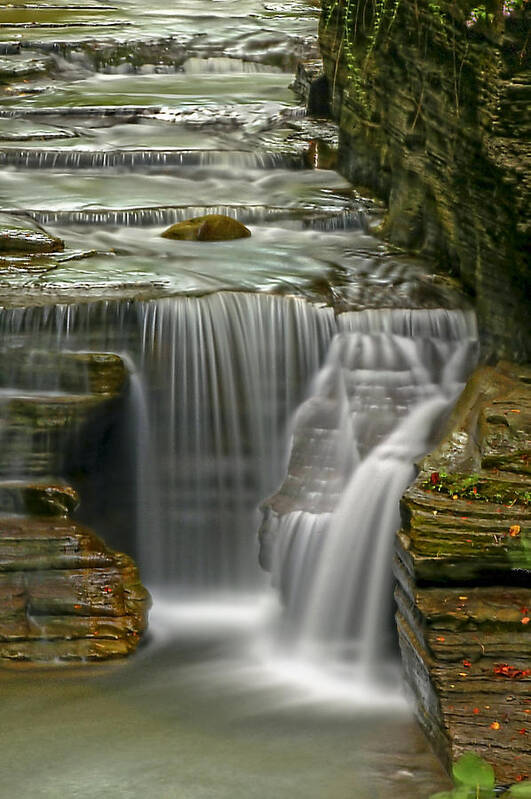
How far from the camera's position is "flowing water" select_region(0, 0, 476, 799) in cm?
503

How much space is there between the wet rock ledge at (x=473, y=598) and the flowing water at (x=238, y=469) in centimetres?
28

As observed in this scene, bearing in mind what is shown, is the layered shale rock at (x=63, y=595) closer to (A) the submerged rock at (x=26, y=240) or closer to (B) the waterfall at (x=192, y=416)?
(B) the waterfall at (x=192, y=416)

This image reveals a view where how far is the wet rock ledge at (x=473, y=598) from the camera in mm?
4781

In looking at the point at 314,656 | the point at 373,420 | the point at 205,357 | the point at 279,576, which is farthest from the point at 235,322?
the point at 314,656

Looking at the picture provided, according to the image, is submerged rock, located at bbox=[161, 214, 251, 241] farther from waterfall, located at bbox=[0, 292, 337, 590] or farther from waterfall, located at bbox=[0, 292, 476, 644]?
waterfall, located at bbox=[0, 292, 337, 590]

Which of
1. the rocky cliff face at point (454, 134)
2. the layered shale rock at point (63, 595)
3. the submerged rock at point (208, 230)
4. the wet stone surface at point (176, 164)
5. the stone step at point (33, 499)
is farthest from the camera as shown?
the submerged rock at point (208, 230)

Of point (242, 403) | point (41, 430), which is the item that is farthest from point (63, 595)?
point (242, 403)

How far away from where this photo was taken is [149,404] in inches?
266

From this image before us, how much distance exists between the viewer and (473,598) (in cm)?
509

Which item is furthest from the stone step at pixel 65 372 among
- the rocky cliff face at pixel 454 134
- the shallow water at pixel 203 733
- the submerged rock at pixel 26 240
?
the rocky cliff face at pixel 454 134

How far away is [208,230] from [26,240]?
1.37 metres

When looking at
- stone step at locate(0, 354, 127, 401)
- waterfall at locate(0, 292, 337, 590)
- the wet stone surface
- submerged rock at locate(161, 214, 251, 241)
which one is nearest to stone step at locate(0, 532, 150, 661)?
waterfall at locate(0, 292, 337, 590)

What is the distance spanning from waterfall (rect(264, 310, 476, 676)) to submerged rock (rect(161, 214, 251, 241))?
6.53 feet

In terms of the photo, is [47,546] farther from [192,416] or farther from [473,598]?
[473,598]
